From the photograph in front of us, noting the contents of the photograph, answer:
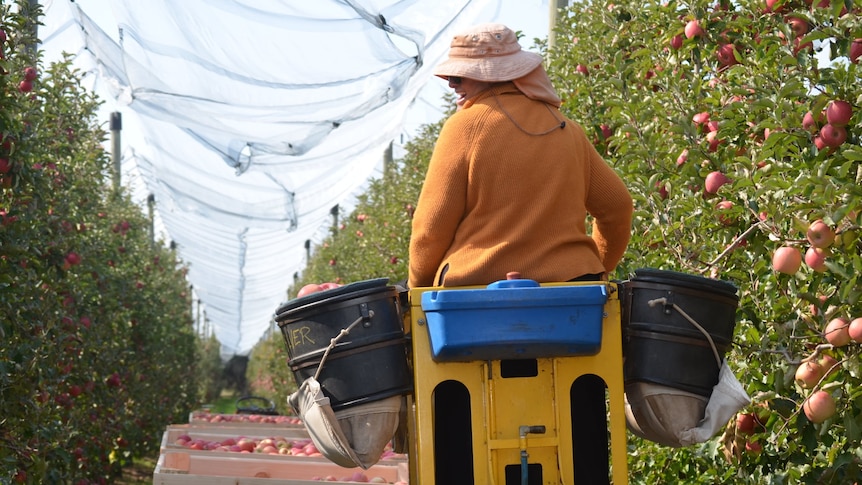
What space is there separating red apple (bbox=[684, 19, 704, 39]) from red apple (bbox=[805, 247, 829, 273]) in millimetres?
1395

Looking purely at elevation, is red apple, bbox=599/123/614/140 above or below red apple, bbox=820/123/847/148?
above

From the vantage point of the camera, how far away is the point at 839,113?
123 inches

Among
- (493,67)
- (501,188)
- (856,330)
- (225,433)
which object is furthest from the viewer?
(225,433)

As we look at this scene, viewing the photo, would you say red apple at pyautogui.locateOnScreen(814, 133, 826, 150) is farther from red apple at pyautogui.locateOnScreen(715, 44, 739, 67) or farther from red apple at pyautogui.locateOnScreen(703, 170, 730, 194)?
red apple at pyautogui.locateOnScreen(715, 44, 739, 67)

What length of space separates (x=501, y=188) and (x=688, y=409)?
669mm

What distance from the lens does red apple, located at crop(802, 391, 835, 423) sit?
3.04 m

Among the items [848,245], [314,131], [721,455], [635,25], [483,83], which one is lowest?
[721,455]

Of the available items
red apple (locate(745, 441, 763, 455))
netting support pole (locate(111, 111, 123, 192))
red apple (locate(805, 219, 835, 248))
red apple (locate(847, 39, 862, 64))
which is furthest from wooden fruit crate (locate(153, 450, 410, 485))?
netting support pole (locate(111, 111, 123, 192))

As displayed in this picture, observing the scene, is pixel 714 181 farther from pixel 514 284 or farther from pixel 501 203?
pixel 514 284

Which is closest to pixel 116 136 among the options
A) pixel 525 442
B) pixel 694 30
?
pixel 694 30

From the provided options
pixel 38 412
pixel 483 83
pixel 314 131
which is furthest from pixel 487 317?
pixel 314 131

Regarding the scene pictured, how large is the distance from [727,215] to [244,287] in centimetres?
2154

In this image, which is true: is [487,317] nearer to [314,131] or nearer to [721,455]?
[721,455]

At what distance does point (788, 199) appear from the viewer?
3252mm
